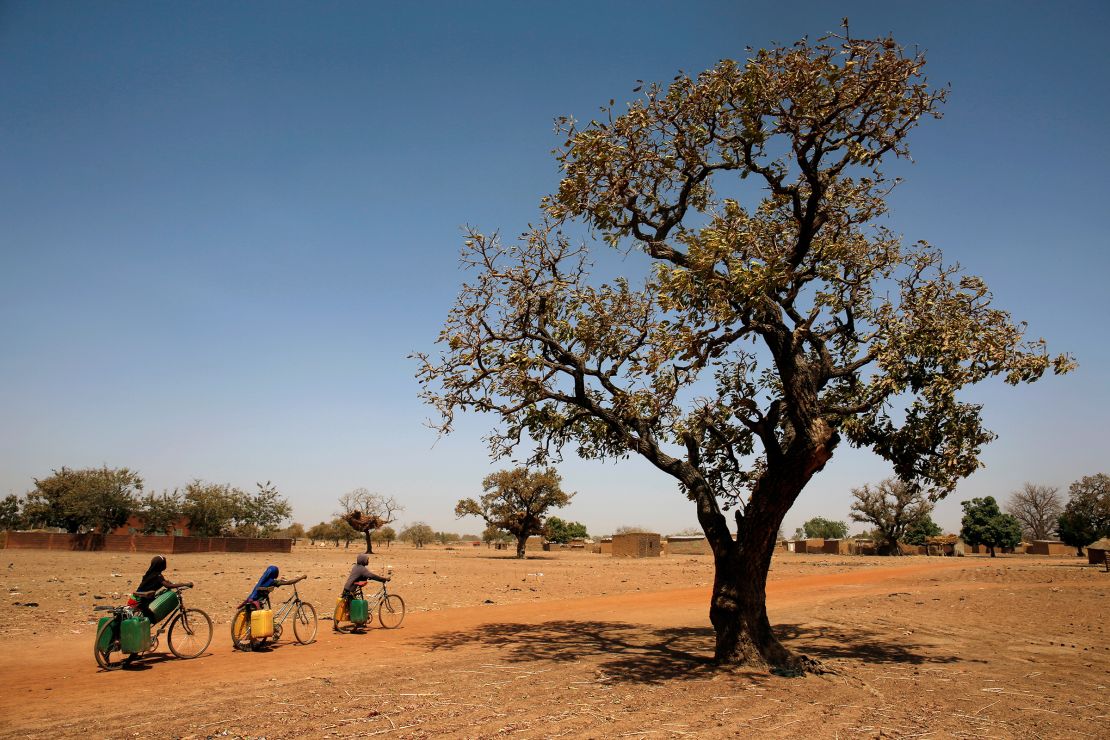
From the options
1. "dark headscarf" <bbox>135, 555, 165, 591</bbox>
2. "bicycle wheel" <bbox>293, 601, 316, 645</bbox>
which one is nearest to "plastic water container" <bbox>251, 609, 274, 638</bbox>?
"bicycle wheel" <bbox>293, 601, 316, 645</bbox>

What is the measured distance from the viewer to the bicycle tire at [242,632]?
519 inches

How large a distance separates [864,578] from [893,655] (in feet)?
80.9

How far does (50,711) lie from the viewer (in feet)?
27.9

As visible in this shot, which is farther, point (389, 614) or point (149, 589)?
point (389, 614)

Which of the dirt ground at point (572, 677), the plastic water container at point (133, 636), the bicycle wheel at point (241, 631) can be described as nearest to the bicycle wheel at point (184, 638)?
the dirt ground at point (572, 677)

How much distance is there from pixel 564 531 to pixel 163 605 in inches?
3768

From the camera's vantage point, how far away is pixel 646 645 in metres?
14.6

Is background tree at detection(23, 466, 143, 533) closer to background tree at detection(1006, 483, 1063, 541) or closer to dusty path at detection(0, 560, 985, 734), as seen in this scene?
dusty path at detection(0, 560, 985, 734)

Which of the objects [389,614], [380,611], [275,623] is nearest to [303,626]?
[275,623]

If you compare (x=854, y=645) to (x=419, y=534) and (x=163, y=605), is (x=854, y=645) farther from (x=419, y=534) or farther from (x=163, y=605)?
(x=419, y=534)

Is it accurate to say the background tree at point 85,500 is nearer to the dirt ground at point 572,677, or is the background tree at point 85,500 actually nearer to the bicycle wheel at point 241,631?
the dirt ground at point 572,677

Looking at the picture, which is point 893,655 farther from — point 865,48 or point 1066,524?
point 1066,524

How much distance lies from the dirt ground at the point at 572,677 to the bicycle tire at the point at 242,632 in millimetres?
243

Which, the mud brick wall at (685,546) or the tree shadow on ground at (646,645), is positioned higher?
the tree shadow on ground at (646,645)
